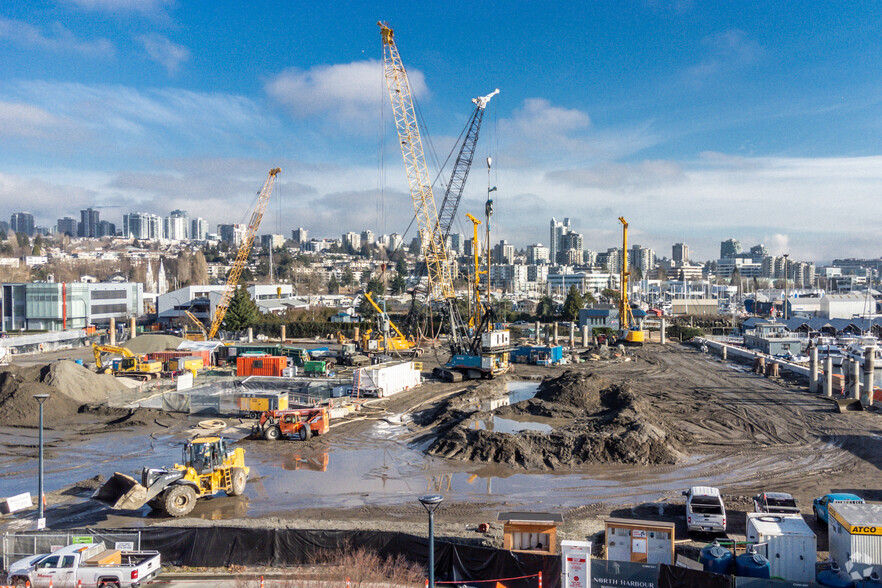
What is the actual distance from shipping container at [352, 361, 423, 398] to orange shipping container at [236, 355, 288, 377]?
760 centimetres

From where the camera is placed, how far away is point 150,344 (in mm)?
49562

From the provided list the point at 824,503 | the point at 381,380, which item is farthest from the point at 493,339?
the point at 824,503

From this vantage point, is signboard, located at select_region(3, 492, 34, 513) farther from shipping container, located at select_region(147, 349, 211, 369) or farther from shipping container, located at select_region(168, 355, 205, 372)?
shipping container, located at select_region(147, 349, 211, 369)

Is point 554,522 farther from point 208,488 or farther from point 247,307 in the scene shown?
point 247,307

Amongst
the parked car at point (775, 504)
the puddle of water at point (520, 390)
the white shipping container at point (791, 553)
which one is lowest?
the puddle of water at point (520, 390)

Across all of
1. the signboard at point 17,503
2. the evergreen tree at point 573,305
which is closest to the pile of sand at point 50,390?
the signboard at point 17,503

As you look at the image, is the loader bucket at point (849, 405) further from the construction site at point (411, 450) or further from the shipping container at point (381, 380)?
the shipping container at point (381, 380)

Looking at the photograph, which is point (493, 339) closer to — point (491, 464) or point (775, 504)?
point (491, 464)

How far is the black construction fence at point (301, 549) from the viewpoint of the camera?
37.6ft

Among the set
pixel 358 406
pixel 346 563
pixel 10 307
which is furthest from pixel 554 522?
pixel 10 307

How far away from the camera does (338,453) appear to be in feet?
Answer: 77.8

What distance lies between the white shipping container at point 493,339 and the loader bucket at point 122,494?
27800 millimetres

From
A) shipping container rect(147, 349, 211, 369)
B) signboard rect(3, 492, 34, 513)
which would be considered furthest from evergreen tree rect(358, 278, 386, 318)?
signboard rect(3, 492, 34, 513)

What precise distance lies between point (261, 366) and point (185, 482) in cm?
2396
